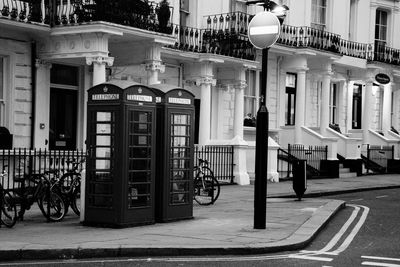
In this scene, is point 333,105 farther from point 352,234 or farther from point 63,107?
point 352,234

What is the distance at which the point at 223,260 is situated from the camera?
9.11 meters

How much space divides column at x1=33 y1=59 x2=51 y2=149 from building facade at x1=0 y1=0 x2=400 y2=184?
3cm

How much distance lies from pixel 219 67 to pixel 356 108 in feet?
41.0

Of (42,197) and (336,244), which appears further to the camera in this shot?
(42,197)

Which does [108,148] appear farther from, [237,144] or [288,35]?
[288,35]

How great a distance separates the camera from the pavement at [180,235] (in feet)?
30.5

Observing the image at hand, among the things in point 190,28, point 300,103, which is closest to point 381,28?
point 300,103

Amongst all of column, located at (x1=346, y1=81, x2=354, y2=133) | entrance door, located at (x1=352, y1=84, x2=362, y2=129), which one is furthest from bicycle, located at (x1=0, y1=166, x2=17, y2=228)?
entrance door, located at (x1=352, y1=84, x2=362, y2=129)

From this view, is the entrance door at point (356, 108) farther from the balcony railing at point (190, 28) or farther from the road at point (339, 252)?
the road at point (339, 252)

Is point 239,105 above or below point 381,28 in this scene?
below

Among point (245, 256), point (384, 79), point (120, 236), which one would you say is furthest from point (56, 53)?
point (384, 79)

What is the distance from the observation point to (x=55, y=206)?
1270cm

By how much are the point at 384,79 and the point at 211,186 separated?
737 inches

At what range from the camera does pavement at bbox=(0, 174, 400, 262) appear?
366 inches
